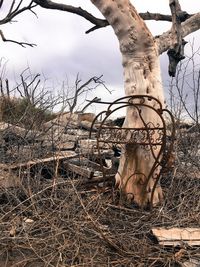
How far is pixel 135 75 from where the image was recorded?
6.17m

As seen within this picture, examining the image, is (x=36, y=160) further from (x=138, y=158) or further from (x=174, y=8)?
(x=174, y=8)

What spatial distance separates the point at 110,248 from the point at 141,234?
18.9 inches

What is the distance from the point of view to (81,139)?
367 inches

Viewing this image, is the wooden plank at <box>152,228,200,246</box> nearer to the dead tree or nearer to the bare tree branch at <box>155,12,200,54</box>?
the dead tree

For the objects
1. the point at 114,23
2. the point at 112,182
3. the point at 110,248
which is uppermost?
the point at 114,23

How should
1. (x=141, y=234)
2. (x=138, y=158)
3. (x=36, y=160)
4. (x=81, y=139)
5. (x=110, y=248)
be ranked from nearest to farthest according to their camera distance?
(x=110, y=248)
(x=141, y=234)
(x=138, y=158)
(x=36, y=160)
(x=81, y=139)

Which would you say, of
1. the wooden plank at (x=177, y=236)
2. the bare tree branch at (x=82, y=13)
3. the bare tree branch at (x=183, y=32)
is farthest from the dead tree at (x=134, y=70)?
the bare tree branch at (x=82, y=13)

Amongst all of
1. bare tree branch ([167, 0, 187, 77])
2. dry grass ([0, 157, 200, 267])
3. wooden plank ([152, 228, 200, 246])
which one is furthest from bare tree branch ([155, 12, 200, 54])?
wooden plank ([152, 228, 200, 246])

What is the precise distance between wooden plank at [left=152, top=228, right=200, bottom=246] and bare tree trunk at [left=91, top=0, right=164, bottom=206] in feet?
3.25

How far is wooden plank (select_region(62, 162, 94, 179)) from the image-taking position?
640 cm

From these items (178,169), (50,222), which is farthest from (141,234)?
(178,169)

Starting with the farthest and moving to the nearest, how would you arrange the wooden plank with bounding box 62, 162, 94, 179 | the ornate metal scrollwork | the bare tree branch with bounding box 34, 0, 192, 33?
the bare tree branch with bounding box 34, 0, 192, 33, the wooden plank with bounding box 62, 162, 94, 179, the ornate metal scrollwork

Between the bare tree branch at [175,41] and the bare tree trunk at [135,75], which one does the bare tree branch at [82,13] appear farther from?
the bare tree trunk at [135,75]

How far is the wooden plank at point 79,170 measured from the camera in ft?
21.0
